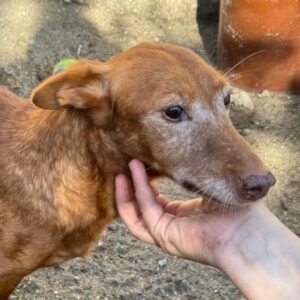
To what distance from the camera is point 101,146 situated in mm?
3207

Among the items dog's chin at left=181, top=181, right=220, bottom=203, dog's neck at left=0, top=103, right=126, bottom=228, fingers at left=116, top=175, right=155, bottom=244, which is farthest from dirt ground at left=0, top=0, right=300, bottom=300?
dog's chin at left=181, top=181, right=220, bottom=203

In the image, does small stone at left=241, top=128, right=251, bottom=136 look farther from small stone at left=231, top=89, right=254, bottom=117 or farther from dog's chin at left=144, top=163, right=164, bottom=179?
dog's chin at left=144, top=163, right=164, bottom=179

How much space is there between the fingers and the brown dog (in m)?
0.08

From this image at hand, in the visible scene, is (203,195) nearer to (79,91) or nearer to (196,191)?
(196,191)

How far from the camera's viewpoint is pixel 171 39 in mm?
5867

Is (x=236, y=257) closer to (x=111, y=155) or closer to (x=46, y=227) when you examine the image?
(x=111, y=155)

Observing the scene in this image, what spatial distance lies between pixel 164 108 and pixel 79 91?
1.18 feet

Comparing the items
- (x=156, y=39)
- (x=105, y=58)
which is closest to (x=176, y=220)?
(x=105, y=58)

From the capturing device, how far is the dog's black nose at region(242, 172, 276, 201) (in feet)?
9.02

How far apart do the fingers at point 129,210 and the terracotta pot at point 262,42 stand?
2.15 m

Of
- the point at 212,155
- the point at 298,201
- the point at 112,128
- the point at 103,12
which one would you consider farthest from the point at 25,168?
the point at 103,12

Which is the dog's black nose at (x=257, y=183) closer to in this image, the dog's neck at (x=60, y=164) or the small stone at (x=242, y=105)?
the dog's neck at (x=60, y=164)

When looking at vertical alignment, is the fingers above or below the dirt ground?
above

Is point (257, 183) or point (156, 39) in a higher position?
point (257, 183)
